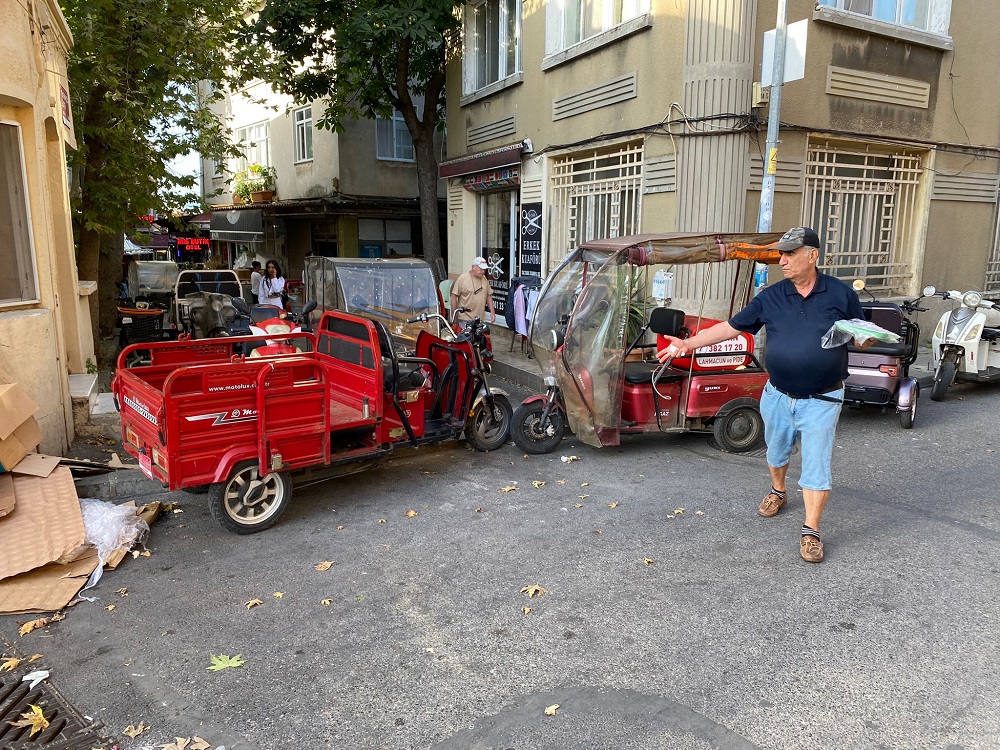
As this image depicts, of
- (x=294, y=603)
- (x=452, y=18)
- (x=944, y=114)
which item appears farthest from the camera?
(x=452, y=18)

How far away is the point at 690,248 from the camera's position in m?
6.40

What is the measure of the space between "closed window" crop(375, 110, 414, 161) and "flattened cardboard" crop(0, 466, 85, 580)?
1692 centimetres

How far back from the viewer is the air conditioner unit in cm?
888

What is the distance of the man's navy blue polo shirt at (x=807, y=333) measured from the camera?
4.43 m

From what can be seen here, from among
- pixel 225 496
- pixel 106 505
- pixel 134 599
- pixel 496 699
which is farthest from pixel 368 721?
pixel 106 505

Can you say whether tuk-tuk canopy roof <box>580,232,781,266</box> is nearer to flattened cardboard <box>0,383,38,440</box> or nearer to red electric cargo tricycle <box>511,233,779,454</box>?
red electric cargo tricycle <box>511,233,779,454</box>

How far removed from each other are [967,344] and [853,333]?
5766mm

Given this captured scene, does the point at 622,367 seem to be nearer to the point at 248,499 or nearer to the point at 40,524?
the point at 248,499

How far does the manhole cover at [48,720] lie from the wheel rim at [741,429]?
5.67 meters

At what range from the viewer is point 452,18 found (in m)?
13.6

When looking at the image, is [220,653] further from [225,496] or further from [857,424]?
[857,424]

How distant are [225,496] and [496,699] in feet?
8.55

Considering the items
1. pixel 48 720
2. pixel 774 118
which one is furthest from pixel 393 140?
pixel 48 720

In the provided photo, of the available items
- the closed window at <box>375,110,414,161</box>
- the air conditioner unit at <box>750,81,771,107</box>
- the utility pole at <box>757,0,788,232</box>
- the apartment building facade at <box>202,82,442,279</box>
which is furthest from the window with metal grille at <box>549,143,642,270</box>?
the closed window at <box>375,110,414,161</box>
